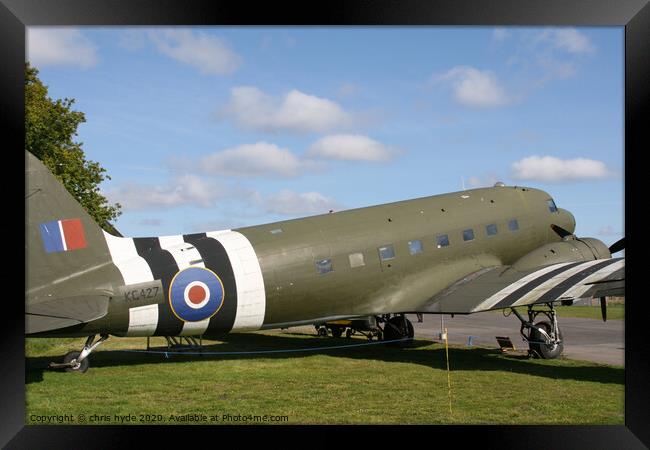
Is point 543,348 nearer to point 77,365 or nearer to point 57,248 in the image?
point 77,365

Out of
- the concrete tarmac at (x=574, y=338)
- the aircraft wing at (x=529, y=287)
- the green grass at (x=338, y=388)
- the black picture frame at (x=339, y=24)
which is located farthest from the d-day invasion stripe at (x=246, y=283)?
the concrete tarmac at (x=574, y=338)

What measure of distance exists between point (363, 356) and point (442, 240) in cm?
485

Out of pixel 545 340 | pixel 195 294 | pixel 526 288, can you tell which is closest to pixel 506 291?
pixel 526 288

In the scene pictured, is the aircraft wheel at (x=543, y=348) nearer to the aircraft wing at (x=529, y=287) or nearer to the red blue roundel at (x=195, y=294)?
the aircraft wing at (x=529, y=287)

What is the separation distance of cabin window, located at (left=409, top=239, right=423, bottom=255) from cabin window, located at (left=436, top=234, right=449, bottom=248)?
75 cm

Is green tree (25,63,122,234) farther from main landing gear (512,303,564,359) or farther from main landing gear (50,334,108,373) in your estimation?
main landing gear (512,303,564,359)

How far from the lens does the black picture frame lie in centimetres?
1029

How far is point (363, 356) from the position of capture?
757 inches

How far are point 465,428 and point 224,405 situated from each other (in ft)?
16.8

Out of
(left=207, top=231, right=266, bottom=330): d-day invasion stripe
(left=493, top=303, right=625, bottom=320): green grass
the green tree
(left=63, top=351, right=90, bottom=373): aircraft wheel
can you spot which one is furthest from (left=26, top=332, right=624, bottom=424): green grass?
(left=493, top=303, right=625, bottom=320): green grass

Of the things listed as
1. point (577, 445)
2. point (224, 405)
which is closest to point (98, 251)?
point (224, 405)

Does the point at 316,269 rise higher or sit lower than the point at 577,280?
higher

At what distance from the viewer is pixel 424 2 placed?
1041 cm

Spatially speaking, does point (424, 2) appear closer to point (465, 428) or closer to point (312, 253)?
point (465, 428)
